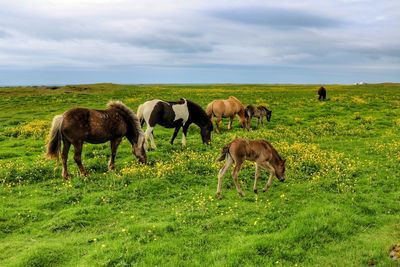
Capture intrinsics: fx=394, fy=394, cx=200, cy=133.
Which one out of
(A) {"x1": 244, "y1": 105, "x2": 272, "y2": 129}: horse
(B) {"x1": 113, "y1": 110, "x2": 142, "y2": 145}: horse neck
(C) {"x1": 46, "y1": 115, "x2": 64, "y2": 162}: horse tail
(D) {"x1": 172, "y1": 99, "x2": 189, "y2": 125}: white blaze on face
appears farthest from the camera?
(A) {"x1": 244, "y1": 105, "x2": 272, "y2": 129}: horse

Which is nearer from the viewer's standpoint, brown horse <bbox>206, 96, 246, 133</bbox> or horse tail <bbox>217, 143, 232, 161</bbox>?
horse tail <bbox>217, 143, 232, 161</bbox>

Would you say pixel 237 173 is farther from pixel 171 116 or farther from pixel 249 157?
pixel 171 116

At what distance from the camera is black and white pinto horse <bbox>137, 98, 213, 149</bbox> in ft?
64.9

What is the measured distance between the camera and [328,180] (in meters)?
14.3

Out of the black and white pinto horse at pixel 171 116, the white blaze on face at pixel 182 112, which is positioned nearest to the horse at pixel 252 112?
the black and white pinto horse at pixel 171 116

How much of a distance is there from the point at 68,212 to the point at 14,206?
222cm

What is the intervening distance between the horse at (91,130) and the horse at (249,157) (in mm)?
5237

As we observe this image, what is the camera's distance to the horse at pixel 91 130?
14.9 metres

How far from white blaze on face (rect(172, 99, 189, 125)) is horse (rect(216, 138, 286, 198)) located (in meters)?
8.24

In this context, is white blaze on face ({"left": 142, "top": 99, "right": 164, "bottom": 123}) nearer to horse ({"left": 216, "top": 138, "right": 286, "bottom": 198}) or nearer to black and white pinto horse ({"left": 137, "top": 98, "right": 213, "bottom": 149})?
black and white pinto horse ({"left": 137, "top": 98, "right": 213, "bottom": 149})

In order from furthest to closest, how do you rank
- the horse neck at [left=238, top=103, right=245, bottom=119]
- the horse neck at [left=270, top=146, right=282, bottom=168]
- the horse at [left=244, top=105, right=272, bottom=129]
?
the horse at [left=244, top=105, right=272, bottom=129], the horse neck at [left=238, top=103, right=245, bottom=119], the horse neck at [left=270, top=146, right=282, bottom=168]

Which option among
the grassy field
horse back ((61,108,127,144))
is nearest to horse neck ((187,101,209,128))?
the grassy field

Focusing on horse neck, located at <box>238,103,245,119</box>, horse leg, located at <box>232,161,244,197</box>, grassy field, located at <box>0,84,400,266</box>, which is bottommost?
grassy field, located at <box>0,84,400,266</box>

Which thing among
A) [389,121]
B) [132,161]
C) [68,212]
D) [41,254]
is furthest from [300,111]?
[41,254]
